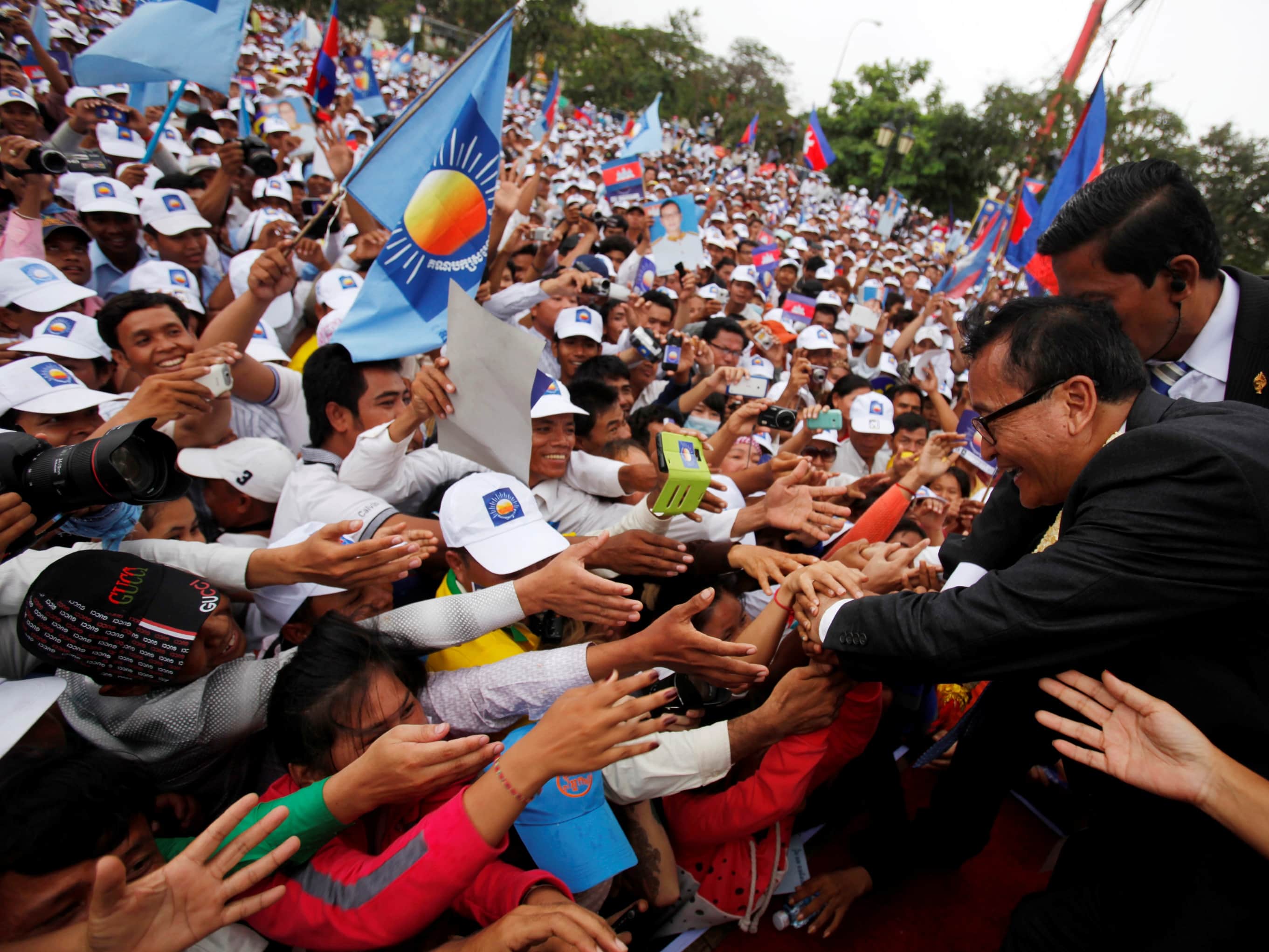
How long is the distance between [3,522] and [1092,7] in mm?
23779

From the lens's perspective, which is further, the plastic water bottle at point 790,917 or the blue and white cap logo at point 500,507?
the plastic water bottle at point 790,917

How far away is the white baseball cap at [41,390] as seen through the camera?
2352 mm

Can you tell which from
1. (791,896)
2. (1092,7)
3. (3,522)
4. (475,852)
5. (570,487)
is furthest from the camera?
(1092,7)

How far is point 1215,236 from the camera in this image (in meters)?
2.08

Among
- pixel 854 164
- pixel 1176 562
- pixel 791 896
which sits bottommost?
pixel 791 896

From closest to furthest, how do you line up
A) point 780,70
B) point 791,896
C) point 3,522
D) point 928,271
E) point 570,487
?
1. point 3,522
2. point 791,896
3. point 570,487
4. point 928,271
5. point 780,70

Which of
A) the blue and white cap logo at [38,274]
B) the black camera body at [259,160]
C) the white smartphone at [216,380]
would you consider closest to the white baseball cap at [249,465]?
the white smartphone at [216,380]

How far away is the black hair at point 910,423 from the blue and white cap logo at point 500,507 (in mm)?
3609

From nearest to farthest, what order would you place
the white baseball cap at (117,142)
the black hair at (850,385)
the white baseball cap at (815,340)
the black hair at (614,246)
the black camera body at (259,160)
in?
1. the black hair at (850,385)
2. the white baseball cap at (815,340)
3. the white baseball cap at (117,142)
4. the black camera body at (259,160)
5. the black hair at (614,246)

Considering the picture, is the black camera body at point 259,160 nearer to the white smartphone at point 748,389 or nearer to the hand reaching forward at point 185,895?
the white smartphone at point 748,389

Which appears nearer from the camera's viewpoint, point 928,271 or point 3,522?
point 3,522

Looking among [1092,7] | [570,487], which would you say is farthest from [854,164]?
[570,487]

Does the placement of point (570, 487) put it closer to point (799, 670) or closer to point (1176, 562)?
point (799, 670)

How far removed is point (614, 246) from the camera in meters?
8.13
